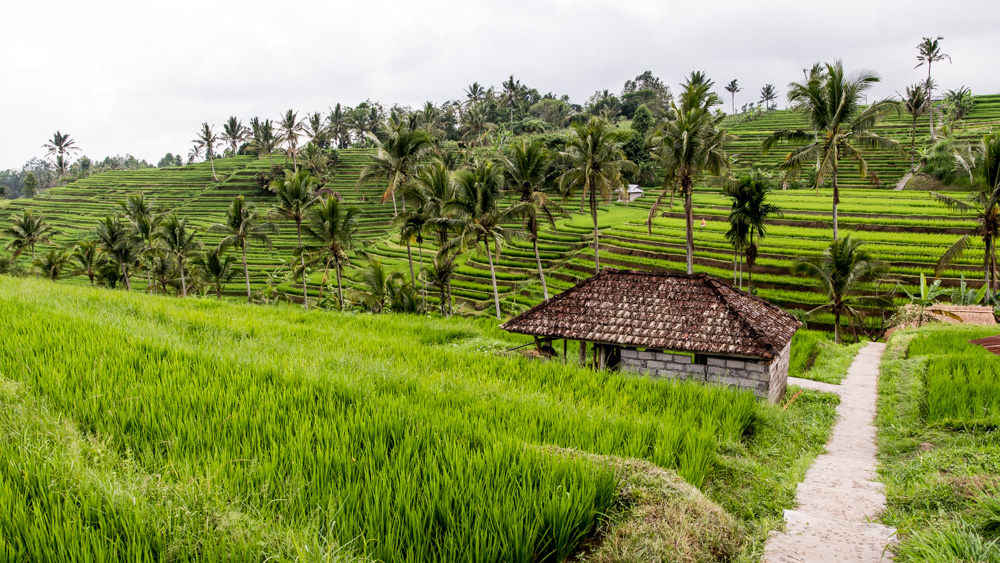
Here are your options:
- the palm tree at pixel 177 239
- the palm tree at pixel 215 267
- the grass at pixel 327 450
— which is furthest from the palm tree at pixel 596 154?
the palm tree at pixel 177 239

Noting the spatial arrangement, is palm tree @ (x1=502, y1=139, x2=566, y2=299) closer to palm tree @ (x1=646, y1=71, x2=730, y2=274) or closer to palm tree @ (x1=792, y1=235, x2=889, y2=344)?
palm tree @ (x1=646, y1=71, x2=730, y2=274)

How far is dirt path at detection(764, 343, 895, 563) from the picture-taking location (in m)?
4.11

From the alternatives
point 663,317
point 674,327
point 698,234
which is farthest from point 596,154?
point 698,234

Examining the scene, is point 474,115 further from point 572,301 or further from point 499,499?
point 499,499

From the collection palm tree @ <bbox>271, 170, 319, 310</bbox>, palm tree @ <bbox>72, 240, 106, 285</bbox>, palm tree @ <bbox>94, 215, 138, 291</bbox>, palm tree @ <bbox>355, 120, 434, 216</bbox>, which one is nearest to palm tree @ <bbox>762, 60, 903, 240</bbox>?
palm tree @ <bbox>355, 120, 434, 216</bbox>

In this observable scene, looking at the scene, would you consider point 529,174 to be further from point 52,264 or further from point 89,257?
point 52,264

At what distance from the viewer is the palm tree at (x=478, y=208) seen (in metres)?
19.1

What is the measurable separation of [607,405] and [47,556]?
18.1 ft

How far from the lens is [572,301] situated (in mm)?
11445

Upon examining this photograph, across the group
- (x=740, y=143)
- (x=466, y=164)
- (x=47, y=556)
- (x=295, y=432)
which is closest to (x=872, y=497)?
(x=295, y=432)

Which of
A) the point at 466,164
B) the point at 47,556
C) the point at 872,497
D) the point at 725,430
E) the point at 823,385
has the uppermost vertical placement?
the point at 466,164

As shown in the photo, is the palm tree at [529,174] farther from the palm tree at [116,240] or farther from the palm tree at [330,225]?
the palm tree at [116,240]

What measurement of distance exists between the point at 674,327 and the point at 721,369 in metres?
1.13

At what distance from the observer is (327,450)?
405cm
